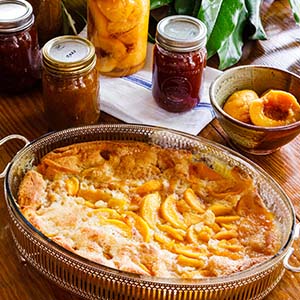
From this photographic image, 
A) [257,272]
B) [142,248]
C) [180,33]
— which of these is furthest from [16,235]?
[180,33]

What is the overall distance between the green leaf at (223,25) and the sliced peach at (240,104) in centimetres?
16

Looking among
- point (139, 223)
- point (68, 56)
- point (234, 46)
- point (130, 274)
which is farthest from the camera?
point (234, 46)

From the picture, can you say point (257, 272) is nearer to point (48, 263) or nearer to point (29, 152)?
point (48, 263)

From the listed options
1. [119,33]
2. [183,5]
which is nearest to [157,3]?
[183,5]

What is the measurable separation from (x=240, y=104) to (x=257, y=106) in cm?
4

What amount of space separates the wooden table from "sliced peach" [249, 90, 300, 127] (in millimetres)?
70

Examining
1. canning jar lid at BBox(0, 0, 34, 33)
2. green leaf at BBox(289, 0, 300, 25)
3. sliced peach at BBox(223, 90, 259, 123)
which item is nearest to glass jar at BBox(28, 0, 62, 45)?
canning jar lid at BBox(0, 0, 34, 33)

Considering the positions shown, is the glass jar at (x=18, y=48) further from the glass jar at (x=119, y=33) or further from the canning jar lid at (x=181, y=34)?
the canning jar lid at (x=181, y=34)

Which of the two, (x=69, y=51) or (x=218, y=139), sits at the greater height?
(x=69, y=51)

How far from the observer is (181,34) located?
1174 mm

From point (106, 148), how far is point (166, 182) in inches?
4.4

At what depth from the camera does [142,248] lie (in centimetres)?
91

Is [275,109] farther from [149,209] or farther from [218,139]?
[149,209]

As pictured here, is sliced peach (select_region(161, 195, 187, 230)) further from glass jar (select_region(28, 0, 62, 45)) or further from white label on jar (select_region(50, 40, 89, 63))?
glass jar (select_region(28, 0, 62, 45))
